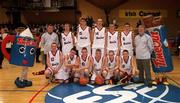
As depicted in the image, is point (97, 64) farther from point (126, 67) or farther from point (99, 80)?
point (126, 67)

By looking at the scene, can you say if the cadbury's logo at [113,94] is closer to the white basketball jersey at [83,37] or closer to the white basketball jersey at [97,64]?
the white basketball jersey at [97,64]

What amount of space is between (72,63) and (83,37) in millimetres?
736

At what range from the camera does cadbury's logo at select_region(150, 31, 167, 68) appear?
304 inches

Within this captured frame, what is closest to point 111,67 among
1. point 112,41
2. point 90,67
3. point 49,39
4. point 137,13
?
point 90,67

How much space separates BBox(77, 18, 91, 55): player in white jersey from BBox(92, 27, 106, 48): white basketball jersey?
0.49ft

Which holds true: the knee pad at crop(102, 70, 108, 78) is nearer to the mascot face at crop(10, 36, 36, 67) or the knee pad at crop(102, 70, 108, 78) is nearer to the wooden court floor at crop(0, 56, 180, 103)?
the wooden court floor at crop(0, 56, 180, 103)

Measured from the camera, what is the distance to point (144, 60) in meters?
7.31

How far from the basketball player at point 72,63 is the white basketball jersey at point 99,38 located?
63 cm

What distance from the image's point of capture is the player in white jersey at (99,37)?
824 cm

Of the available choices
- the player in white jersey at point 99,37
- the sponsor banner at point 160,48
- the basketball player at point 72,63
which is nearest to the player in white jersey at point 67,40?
the basketball player at point 72,63

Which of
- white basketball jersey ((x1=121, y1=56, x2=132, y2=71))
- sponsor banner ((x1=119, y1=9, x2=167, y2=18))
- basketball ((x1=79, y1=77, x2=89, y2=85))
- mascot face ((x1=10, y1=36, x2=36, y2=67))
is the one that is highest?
sponsor banner ((x1=119, y1=9, x2=167, y2=18))

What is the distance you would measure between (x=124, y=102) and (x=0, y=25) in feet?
31.2

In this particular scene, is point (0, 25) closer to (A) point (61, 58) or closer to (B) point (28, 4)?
(B) point (28, 4)

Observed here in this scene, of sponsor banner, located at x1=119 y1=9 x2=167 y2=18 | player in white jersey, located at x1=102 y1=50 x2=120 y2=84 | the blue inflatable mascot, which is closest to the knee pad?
player in white jersey, located at x1=102 y1=50 x2=120 y2=84
